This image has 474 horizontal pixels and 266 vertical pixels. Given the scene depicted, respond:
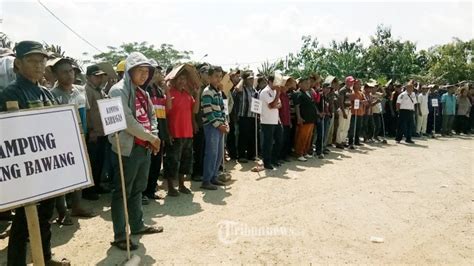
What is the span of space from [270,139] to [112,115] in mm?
5149

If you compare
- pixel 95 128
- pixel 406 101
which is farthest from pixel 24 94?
pixel 406 101

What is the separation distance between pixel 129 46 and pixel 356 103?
41.5 m

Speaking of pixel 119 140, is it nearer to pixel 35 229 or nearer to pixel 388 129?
pixel 35 229

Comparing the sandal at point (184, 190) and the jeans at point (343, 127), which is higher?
the jeans at point (343, 127)

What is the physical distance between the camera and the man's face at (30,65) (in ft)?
11.5

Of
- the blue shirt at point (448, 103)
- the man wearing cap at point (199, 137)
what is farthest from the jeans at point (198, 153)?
the blue shirt at point (448, 103)

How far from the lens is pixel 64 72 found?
510 cm

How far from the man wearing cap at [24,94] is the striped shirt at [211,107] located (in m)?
3.48

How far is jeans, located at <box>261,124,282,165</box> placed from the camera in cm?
868

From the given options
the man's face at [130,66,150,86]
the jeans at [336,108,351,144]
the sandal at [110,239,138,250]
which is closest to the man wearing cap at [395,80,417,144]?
the jeans at [336,108,351,144]

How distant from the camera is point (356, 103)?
469 inches

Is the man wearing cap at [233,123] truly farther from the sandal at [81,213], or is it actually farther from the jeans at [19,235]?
the jeans at [19,235]

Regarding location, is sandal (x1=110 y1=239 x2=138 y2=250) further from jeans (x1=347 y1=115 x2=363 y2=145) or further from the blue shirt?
the blue shirt

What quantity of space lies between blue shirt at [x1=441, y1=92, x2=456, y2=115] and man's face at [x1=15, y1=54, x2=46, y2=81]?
1600 cm
